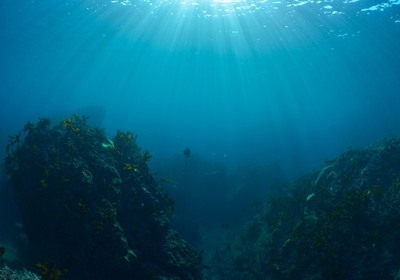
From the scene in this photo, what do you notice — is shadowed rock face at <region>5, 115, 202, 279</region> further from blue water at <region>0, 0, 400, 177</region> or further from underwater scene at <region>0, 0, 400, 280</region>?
blue water at <region>0, 0, 400, 177</region>

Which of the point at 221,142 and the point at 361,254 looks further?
the point at 221,142

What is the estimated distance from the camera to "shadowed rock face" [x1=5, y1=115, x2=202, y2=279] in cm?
806

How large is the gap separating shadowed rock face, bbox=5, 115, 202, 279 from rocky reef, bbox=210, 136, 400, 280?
424 cm

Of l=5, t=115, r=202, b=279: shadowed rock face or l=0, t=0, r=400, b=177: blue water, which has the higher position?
l=0, t=0, r=400, b=177: blue water

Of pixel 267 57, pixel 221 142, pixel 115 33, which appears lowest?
pixel 221 142

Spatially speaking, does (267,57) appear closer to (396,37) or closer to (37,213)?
(396,37)

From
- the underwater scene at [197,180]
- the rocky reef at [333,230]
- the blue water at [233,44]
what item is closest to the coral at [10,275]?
the underwater scene at [197,180]

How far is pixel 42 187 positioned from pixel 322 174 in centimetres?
1363

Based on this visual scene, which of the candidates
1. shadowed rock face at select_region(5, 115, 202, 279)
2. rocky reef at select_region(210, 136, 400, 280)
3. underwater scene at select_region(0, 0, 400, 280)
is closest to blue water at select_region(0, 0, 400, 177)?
underwater scene at select_region(0, 0, 400, 280)

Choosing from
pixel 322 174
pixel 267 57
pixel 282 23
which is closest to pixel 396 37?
pixel 282 23

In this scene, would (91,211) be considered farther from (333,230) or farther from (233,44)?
(233,44)

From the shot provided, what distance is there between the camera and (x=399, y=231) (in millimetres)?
9156

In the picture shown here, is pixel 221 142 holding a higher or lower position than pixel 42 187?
higher

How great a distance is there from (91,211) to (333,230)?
847cm
